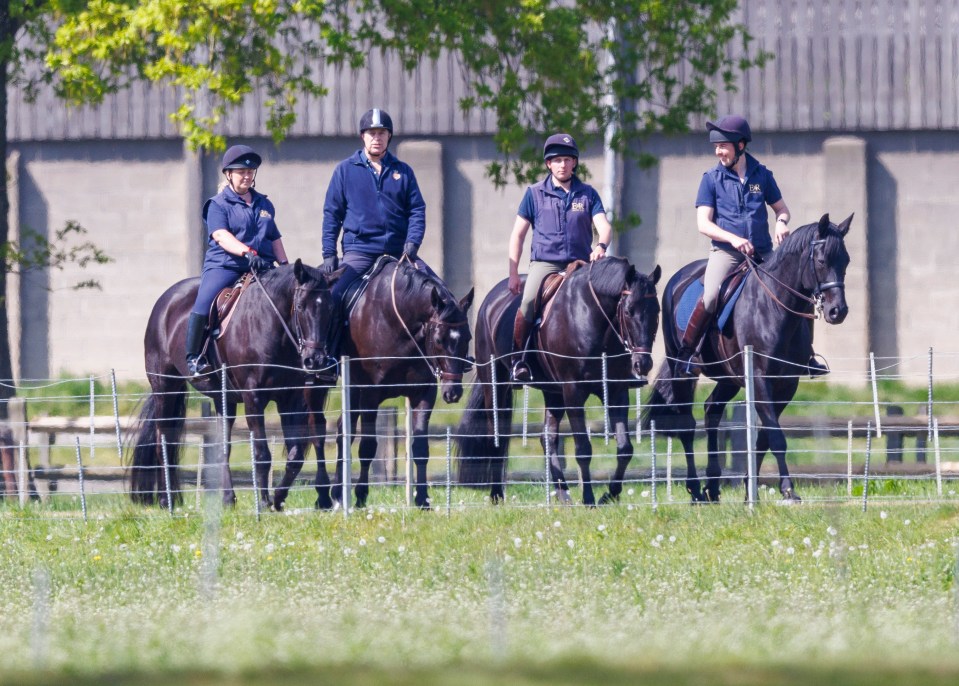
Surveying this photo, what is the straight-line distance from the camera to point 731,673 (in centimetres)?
403

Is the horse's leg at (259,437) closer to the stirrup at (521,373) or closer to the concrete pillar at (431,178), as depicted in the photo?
the stirrup at (521,373)

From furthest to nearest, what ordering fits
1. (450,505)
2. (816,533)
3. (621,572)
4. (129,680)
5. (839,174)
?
1. (839,174)
2. (450,505)
3. (816,533)
4. (621,572)
5. (129,680)

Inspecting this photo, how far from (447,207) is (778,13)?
605 cm

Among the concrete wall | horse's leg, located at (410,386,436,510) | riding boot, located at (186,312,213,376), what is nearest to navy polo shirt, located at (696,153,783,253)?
horse's leg, located at (410,386,436,510)

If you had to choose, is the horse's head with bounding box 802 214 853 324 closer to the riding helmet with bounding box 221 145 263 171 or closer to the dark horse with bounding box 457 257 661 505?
the dark horse with bounding box 457 257 661 505

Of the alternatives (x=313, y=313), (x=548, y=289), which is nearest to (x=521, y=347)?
(x=548, y=289)

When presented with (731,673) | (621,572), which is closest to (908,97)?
(621,572)

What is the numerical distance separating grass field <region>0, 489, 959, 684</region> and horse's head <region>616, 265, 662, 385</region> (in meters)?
1.09

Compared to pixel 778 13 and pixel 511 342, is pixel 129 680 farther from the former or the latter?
pixel 778 13

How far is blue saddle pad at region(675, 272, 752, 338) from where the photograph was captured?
1240 centimetres

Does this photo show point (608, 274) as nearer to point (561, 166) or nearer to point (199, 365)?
point (561, 166)

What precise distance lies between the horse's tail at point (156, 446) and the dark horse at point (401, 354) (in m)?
1.59

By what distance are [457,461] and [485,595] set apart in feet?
18.0

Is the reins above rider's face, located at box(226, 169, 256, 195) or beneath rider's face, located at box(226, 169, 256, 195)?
beneath
